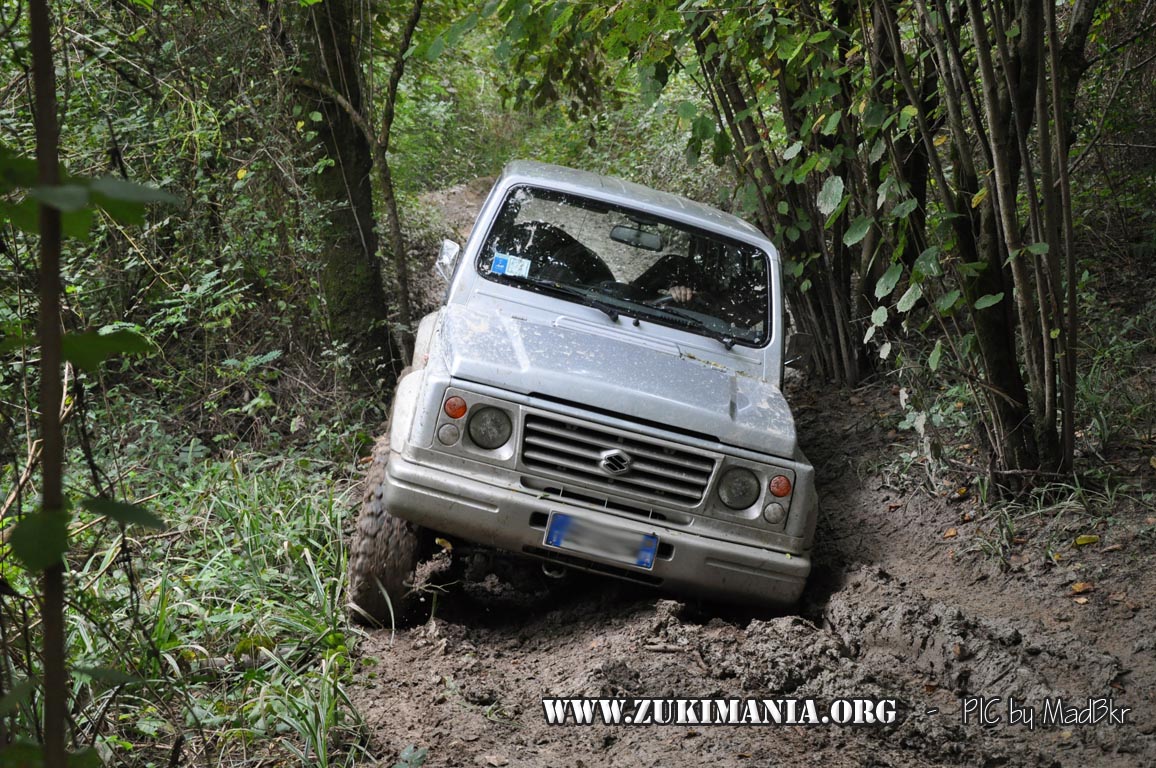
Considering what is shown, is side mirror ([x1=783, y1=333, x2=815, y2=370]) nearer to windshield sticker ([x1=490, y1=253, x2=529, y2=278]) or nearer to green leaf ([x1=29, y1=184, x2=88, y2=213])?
windshield sticker ([x1=490, y1=253, x2=529, y2=278])

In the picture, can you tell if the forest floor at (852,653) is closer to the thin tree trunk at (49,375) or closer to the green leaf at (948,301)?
the green leaf at (948,301)

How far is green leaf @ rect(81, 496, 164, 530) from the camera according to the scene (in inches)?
42.2

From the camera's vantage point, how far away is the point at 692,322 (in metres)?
4.77

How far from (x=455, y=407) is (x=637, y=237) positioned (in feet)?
5.43

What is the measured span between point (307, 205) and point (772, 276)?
3639 mm

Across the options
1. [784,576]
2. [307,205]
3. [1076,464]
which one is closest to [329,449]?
[307,205]

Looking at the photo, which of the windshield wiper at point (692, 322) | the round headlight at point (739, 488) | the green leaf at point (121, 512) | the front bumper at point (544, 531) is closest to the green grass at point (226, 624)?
the front bumper at point (544, 531)

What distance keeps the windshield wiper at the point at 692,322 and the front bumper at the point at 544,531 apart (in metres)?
1.20

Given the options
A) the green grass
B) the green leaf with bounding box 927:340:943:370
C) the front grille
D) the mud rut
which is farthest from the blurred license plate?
the green leaf with bounding box 927:340:943:370

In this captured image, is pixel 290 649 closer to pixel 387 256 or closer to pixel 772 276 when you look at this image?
pixel 772 276

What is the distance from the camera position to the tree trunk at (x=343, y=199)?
23.6 feet

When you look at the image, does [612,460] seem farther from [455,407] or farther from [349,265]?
[349,265]

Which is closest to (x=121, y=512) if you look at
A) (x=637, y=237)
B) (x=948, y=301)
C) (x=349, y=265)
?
(x=948, y=301)

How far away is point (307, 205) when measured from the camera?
7.05 metres
